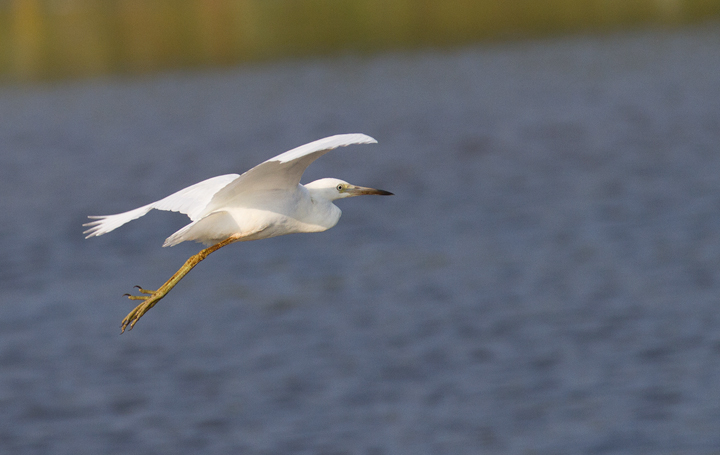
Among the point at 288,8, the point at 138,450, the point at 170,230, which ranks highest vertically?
the point at 288,8

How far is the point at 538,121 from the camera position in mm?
27266

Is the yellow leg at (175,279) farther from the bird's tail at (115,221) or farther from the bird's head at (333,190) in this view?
the bird's head at (333,190)

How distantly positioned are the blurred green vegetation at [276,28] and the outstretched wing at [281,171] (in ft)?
104

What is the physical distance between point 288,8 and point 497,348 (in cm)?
3308

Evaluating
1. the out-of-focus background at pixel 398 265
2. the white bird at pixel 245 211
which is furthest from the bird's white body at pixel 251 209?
the out-of-focus background at pixel 398 265

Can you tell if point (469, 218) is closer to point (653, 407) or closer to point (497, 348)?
point (497, 348)

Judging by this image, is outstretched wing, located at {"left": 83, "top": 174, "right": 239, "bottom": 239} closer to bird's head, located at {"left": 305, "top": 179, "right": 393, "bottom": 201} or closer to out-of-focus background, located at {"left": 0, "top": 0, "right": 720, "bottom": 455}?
bird's head, located at {"left": 305, "top": 179, "right": 393, "bottom": 201}

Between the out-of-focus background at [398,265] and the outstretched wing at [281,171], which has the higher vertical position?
the outstretched wing at [281,171]

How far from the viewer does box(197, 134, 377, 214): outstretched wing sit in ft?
18.6

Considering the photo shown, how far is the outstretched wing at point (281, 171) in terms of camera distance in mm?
5672

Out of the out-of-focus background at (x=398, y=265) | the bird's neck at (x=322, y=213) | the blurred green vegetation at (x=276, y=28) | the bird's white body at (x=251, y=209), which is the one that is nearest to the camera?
the bird's white body at (x=251, y=209)

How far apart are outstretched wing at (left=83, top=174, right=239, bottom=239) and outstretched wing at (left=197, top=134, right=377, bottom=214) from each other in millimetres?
134

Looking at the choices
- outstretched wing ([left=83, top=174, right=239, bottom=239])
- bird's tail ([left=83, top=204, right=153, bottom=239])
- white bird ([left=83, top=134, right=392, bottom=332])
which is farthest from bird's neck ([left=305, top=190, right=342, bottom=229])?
bird's tail ([left=83, top=204, right=153, bottom=239])

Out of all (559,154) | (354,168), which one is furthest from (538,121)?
(354,168)
